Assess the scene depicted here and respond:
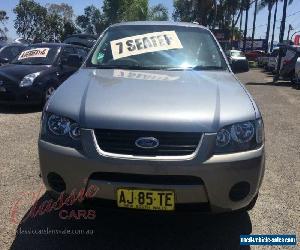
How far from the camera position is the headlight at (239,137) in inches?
128

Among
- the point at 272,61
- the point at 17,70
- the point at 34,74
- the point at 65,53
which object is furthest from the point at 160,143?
the point at 272,61

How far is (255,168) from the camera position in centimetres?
330

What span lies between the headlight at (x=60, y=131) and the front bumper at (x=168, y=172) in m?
0.07

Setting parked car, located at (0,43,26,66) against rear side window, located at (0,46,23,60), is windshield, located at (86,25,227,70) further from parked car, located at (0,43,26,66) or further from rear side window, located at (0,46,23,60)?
rear side window, located at (0,46,23,60)

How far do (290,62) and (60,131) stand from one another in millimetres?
16168

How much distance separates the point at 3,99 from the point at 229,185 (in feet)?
23.3

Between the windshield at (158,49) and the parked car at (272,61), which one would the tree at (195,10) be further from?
the windshield at (158,49)

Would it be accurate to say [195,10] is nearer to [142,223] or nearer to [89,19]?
[89,19]

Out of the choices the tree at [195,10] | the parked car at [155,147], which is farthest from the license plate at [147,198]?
the tree at [195,10]

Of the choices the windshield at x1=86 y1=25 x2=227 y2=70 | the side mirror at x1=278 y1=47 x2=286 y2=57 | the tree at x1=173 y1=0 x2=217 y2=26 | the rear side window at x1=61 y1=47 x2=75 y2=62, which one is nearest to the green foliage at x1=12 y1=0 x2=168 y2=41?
the tree at x1=173 y1=0 x2=217 y2=26

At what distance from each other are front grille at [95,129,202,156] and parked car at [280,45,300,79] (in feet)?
51.5

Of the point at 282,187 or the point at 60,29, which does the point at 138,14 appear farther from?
the point at 282,187

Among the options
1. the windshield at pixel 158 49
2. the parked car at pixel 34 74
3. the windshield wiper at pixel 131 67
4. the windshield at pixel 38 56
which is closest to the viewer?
the windshield wiper at pixel 131 67

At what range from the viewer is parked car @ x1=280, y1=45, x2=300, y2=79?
17969 mm
